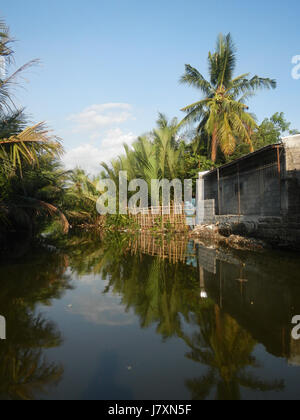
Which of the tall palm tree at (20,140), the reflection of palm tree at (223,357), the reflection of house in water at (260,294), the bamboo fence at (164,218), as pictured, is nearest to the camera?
the reflection of palm tree at (223,357)

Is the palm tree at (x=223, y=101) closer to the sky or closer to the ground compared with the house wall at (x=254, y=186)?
closer to the sky

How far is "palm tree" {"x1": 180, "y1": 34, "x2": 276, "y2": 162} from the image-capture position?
623 inches

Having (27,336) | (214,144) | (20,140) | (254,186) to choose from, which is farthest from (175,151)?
(27,336)

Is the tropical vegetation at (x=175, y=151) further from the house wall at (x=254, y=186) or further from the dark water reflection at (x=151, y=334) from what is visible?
the dark water reflection at (x=151, y=334)

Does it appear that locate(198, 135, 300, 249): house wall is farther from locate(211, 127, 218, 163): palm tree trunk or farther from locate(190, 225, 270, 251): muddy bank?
locate(211, 127, 218, 163): palm tree trunk

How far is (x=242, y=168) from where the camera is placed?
453 inches

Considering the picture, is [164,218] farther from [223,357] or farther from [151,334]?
[223,357]

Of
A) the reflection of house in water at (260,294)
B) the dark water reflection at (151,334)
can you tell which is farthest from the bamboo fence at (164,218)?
the dark water reflection at (151,334)

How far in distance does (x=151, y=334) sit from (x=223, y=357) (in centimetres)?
74

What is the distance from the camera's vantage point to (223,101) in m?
16.1

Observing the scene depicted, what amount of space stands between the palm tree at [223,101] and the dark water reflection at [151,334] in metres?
11.8

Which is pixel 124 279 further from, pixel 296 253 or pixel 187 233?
pixel 187 233

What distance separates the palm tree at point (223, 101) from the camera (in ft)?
51.9

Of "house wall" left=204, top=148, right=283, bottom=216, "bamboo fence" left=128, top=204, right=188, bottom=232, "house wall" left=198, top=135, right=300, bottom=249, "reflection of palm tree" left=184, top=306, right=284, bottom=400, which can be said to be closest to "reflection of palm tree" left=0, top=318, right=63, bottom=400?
"reflection of palm tree" left=184, top=306, right=284, bottom=400
